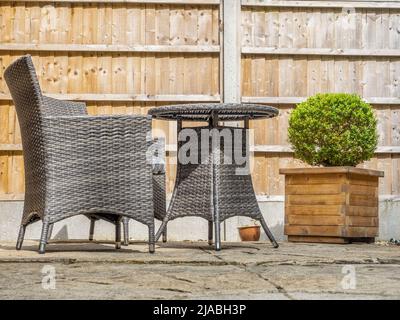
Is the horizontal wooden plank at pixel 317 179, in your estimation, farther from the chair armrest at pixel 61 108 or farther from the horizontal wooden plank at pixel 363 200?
the chair armrest at pixel 61 108

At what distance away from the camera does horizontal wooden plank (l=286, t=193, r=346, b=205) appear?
511 centimetres

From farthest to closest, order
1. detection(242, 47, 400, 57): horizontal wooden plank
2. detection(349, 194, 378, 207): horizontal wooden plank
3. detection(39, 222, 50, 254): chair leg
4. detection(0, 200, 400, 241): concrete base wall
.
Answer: detection(242, 47, 400, 57): horizontal wooden plank, detection(0, 200, 400, 241): concrete base wall, detection(349, 194, 378, 207): horizontal wooden plank, detection(39, 222, 50, 254): chair leg

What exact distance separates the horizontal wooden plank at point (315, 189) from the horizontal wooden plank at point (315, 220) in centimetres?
16

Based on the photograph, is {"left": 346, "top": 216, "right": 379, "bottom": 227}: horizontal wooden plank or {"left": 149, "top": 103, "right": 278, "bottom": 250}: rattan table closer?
{"left": 149, "top": 103, "right": 278, "bottom": 250}: rattan table

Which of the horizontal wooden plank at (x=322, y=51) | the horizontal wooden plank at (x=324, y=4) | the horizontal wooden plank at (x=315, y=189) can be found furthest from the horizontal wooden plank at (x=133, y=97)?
the horizontal wooden plank at (x=315, y=189)

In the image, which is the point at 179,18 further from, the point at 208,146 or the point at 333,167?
the point at 208,146

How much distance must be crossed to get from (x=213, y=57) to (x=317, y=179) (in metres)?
1.43

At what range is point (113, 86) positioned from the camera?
234 inches

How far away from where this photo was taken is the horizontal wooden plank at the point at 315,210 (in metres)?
5.10

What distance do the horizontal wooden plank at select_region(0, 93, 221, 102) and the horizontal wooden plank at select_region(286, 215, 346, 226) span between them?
1217 millimetres

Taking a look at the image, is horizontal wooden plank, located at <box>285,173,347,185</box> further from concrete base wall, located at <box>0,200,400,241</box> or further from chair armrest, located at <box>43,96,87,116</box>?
chair armrest, located at <box>43,96,87,116</box>

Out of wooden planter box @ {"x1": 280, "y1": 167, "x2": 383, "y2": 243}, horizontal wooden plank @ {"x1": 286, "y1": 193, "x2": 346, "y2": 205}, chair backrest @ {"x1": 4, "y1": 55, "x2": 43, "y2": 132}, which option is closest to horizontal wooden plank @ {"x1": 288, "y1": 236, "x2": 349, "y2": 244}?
wooden planter box @ {"x1": 280, "y1": 167, "x2": 383, "y2": 243}
